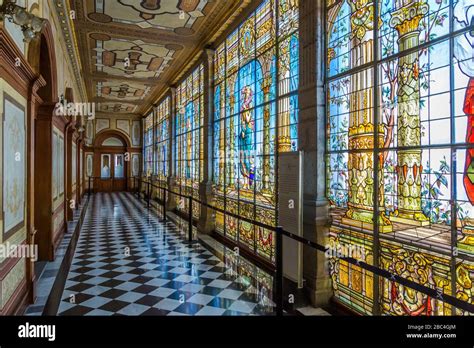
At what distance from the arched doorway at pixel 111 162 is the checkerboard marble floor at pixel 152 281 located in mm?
15701

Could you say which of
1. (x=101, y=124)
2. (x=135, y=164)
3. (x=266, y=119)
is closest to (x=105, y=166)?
(x=135, y=164)

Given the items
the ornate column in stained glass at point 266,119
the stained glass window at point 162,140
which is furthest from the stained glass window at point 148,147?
the ornate column in stained glass at point 266,119

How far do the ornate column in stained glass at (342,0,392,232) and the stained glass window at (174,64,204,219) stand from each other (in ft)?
21.9

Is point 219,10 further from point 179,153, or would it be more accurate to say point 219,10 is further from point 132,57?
point 179,153

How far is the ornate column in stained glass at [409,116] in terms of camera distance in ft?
10.9

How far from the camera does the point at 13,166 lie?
3826 millimetres

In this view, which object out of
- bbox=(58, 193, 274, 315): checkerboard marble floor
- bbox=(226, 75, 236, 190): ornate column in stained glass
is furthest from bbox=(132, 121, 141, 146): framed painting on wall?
bbox=(226, 75, 236, 190): ornate column in stained glass

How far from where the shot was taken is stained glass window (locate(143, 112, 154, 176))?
68.7ft

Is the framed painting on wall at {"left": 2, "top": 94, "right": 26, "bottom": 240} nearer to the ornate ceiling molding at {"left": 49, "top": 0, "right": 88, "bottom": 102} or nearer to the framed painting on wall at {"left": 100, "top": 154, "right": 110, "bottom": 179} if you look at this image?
the ornate ceiling molding at {"left": 49, "top": 0, "right": 88, "bottom": 102}

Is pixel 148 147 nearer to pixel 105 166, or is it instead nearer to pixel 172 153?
pixel 105 166

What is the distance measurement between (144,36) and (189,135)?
3797mm

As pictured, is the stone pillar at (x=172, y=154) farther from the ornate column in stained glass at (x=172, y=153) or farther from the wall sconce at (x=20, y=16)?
the wall sconce at (x=20, y=16)

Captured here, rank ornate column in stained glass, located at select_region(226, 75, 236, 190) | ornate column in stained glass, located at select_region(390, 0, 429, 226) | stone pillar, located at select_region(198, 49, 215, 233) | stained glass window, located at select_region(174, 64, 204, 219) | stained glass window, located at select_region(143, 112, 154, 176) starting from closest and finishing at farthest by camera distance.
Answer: ornate column in stained glass, located at select_region(390, 0, 429, 226)
ornate column in stained glass, located at select_region(226, 75, 236, 190)
stone pillar, located at select_region(198, 49, 215, 233)
stained glass window, located at select_region(174, 64, 204, 219)
stained glass window, located at select_region(143, 112, 154, 176)
